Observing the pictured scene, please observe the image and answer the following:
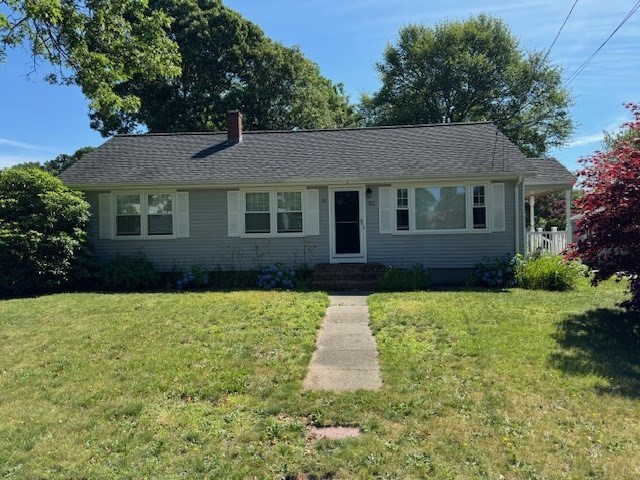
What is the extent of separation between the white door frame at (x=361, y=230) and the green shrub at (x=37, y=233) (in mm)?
6435

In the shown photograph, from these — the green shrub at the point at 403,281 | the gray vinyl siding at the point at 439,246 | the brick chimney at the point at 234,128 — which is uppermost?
the brick chimney at the point at 234,128

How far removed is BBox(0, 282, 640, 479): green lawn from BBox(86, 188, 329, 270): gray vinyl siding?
4.93 meters

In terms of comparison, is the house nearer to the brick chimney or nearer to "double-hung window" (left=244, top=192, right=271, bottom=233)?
"double-hung window" (left=244, top=192, right=271, bottom=233)

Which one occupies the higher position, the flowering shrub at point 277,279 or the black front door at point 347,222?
the black front door at point 347,222

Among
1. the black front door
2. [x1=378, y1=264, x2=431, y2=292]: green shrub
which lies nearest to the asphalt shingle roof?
the black front door

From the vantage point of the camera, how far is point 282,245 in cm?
1345

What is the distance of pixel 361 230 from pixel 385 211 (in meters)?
0.83

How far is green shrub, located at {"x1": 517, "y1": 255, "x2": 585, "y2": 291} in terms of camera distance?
11539mm

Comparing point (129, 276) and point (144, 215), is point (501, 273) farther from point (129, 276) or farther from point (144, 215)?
point (144, 215)

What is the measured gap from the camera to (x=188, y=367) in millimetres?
5812

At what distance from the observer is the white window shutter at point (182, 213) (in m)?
13.6

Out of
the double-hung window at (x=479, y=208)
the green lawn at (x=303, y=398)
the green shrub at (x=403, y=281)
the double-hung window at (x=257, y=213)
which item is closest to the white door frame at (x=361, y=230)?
the green shrub at (x=403, y=281)

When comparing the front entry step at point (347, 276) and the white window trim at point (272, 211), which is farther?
the white window trim at point (272, 211)

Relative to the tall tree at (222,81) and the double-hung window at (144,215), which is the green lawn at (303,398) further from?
the tall tree at (222,81)
